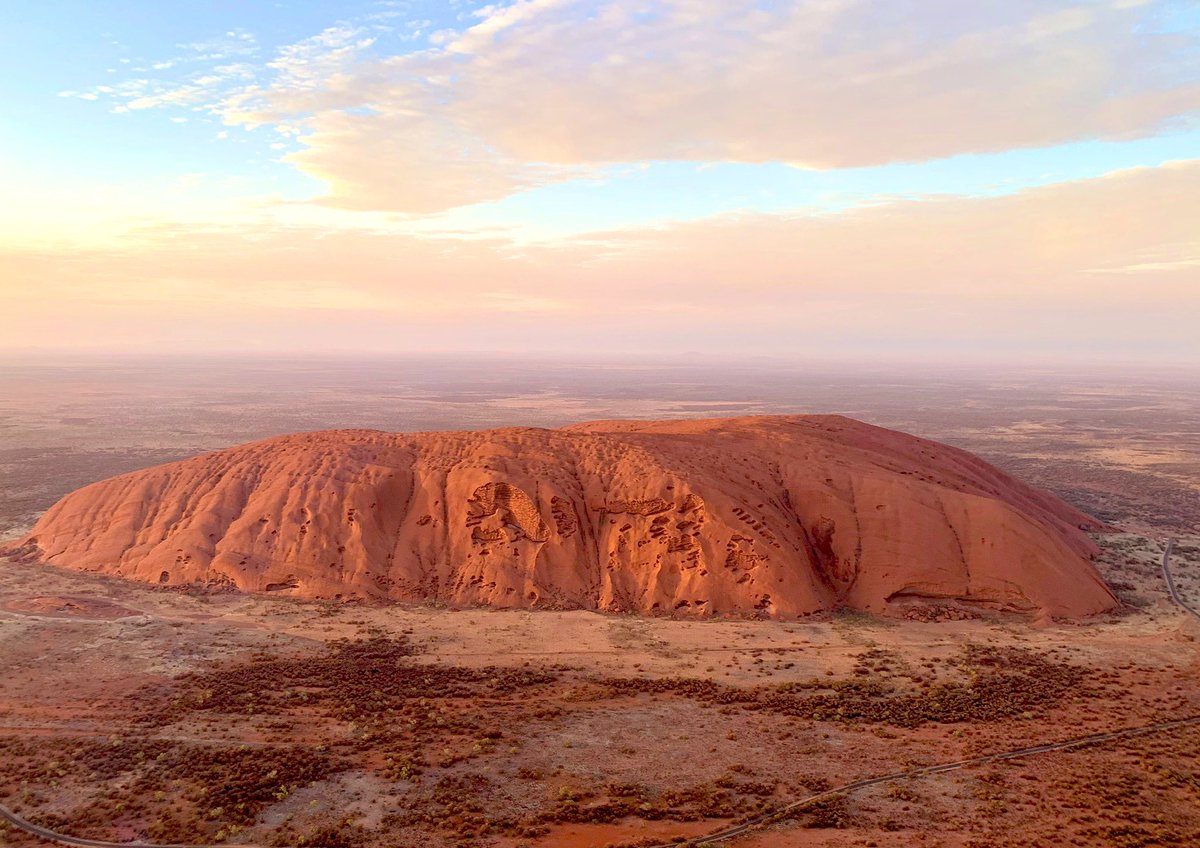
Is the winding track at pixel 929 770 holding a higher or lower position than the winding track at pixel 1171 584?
lower

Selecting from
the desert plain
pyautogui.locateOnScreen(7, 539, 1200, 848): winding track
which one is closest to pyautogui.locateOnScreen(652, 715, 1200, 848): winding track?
pyautogui.locateOnScreen(7, 539, 1200, 848): winding track

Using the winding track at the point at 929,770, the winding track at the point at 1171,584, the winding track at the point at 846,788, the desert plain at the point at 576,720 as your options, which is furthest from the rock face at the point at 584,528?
the winding track at the point at 846,788

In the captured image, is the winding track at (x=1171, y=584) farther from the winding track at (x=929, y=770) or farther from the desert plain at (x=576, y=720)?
the winding track at (x=929, y=770)

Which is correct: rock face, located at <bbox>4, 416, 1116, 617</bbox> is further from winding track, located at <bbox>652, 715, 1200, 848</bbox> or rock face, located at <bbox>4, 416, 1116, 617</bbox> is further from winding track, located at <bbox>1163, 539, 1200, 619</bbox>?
winding track, located at <bbox>652, 715, 1200, 848</bbox>

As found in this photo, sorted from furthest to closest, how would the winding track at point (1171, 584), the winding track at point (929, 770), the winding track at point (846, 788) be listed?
the winding track at point (1171, 584) < the winding track at point (929, 770) < the winding track at point (846, 788)

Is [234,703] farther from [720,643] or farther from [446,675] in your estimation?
[720,643]

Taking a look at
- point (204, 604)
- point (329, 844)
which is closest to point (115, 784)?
point (329, 844)

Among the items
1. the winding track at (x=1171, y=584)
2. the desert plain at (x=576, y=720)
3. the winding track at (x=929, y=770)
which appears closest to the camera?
the winding track at (x=929, y=770)
